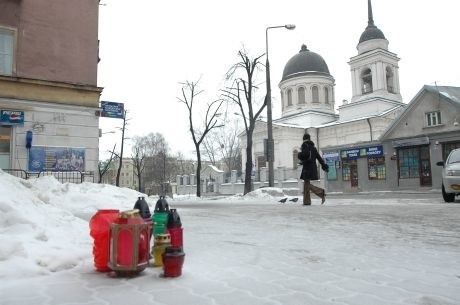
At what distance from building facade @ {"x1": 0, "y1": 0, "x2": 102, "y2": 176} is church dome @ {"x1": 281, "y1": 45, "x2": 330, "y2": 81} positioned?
47.7 m

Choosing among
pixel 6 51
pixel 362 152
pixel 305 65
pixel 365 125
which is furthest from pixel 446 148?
pixel 305 65

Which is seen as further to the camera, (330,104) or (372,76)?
(330,104)

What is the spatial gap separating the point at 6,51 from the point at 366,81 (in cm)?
4912

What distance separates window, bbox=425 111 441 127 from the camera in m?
30.1

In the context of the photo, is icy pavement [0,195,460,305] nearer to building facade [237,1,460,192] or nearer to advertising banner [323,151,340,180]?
building facade [237,1,460,192]

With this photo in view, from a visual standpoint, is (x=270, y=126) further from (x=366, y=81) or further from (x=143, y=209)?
(x=366, y=81)

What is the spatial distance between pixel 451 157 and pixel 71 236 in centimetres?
1240

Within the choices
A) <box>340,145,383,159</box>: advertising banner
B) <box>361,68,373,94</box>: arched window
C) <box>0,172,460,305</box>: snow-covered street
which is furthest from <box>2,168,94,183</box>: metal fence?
<box>361,68,373,94</box>: arched window

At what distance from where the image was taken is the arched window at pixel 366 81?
5494 cm

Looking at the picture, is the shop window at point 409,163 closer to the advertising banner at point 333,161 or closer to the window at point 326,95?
the advertising banner at point 333,161

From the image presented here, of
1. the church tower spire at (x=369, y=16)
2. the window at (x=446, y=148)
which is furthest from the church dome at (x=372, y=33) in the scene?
the window at (x=446, y=148)

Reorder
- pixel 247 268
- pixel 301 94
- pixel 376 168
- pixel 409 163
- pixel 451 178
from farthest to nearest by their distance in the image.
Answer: pixel 301 94
pixel 376 168
pixel 409 163
pixel 451 178
pixel 247 268

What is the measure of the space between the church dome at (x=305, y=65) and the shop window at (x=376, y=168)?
29.9 meters

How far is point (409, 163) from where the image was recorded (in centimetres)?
3136
